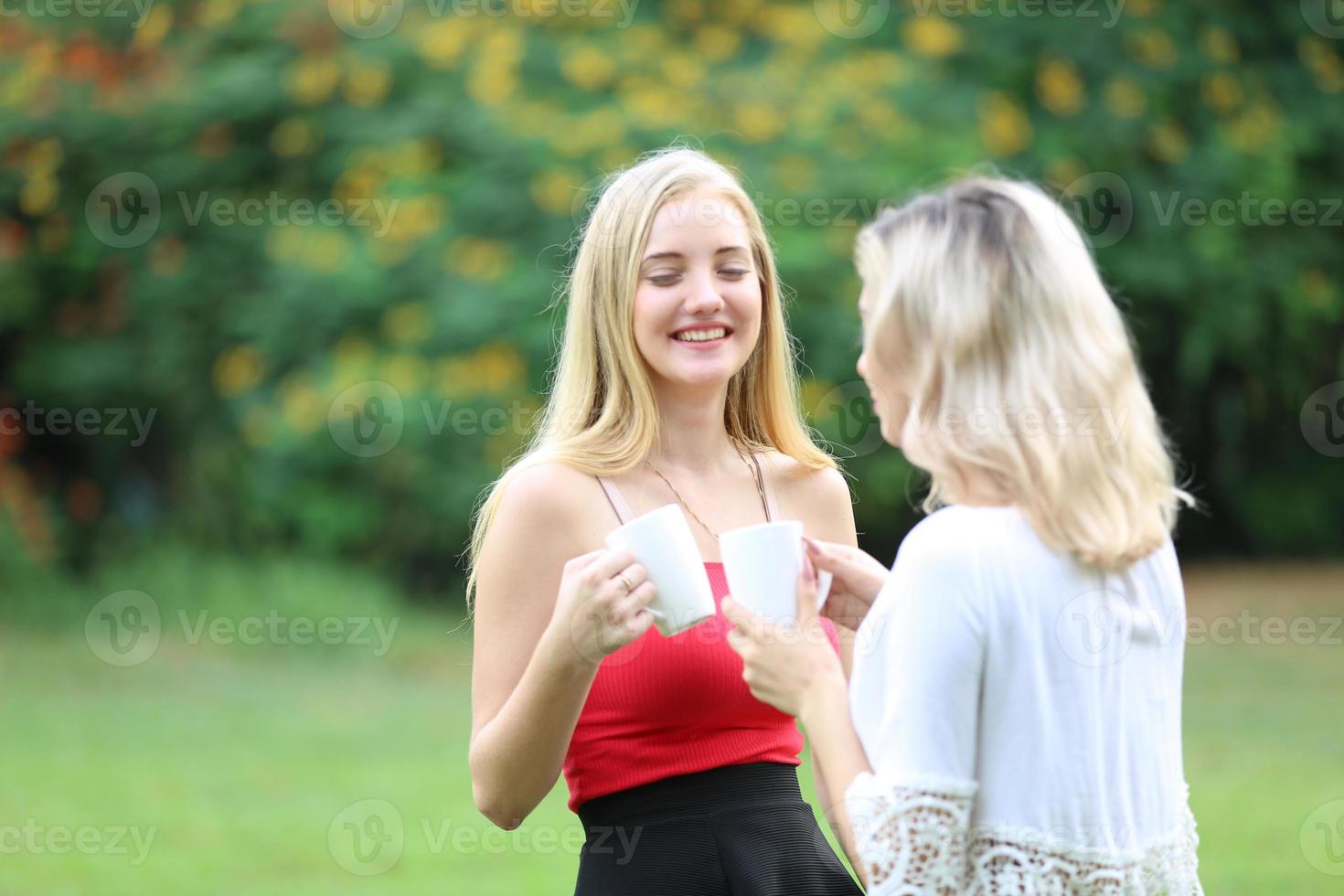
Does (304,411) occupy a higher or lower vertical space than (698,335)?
lower

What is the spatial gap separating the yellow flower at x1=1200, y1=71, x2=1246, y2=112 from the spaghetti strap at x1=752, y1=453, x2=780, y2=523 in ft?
30.9

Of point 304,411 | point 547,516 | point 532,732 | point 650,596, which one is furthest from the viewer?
point 304,411

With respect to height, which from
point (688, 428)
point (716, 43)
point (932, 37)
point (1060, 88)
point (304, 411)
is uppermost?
point (716, 43)

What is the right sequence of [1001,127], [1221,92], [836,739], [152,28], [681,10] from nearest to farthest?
[836,739], [1001,127], [152,28], [1221,92], [681,10]

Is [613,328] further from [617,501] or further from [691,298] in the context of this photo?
[617,501]

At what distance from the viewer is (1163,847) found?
77.9 inches

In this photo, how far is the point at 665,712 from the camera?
2.57 meters

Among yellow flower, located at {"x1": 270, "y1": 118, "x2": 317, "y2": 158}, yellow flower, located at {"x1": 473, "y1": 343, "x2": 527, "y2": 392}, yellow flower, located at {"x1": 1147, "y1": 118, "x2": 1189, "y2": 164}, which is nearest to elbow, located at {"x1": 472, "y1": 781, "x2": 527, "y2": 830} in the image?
yellow flower, located at {"x1": 473, "y1": 343, "x2": 527, "y2": 392}

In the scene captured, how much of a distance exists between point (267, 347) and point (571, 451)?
7.87 meters

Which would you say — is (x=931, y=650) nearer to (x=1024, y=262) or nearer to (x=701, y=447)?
(x=1024, y=262)

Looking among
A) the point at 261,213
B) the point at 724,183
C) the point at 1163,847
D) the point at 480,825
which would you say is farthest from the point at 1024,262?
the point at 261,213

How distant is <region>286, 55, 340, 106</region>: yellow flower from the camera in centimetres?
1051

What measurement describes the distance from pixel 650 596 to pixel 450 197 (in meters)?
8.17

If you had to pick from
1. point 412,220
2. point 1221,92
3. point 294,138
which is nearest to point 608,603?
point 412,220
